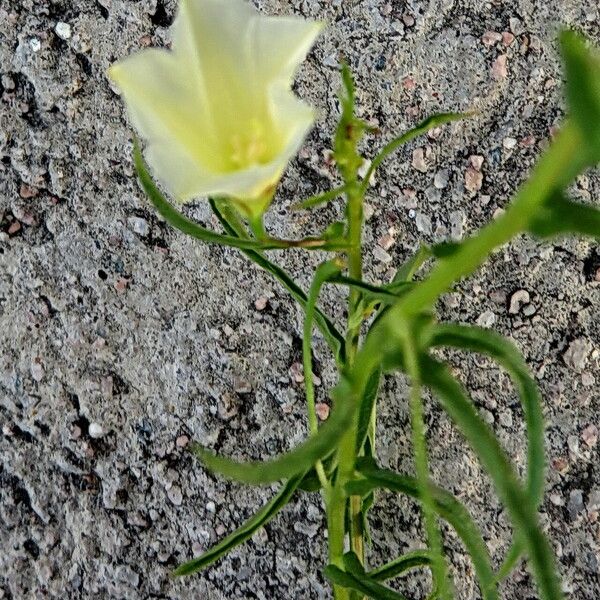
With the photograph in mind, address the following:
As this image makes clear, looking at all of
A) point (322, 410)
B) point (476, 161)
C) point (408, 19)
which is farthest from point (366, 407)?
point (408, 19)

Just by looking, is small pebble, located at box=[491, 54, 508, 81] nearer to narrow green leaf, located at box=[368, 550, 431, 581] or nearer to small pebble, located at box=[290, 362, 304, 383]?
small pebble, located at box=[290, 362, 304, 383]

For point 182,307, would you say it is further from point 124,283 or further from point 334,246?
point 334,246

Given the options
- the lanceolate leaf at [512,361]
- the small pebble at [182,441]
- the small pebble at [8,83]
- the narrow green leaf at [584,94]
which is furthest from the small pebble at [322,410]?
the narrow green leaf at [584,94]

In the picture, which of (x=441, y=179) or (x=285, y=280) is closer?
(x=285, y=280)

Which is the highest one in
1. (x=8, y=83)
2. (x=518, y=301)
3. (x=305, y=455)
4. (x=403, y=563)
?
(x=518, y=301)

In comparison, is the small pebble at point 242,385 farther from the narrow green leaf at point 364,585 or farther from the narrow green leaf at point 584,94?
the narrow green leaf at point 584,94

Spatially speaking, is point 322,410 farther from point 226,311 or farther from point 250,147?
point 250,147
